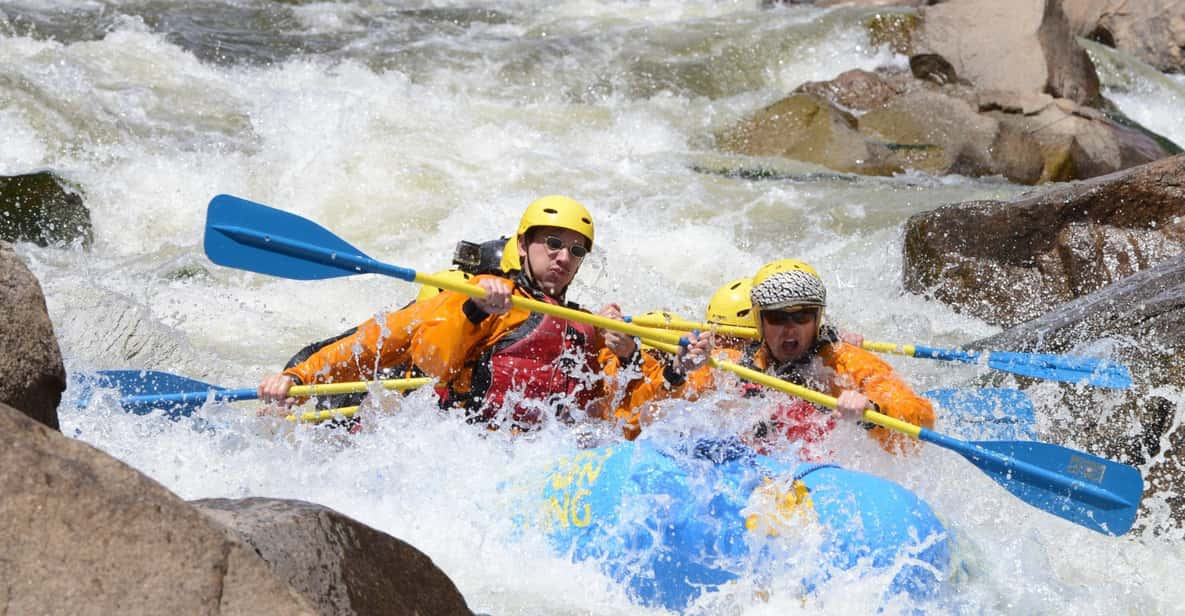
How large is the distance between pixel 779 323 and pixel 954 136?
Result: 22.3ft

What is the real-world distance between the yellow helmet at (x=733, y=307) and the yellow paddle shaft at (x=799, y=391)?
811 mm

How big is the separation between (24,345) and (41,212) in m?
5.65

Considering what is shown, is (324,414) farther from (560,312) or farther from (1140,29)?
(1140,29)

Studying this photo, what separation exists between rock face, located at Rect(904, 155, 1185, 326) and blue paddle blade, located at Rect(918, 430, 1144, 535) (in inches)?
129

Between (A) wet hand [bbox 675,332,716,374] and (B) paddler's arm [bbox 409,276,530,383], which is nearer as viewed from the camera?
(A) wet hand [bbox 675,332,716,374]

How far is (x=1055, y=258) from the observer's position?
304 inches

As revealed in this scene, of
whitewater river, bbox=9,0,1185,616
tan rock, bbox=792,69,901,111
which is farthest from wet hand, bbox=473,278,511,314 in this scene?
tan rock, bbox=792,69,901,111

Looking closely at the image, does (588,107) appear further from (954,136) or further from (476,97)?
(954,136)

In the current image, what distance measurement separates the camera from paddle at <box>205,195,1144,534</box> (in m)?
4.37

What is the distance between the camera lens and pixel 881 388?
4.82m

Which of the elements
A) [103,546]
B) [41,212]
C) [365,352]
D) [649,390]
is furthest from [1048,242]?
[103,546]

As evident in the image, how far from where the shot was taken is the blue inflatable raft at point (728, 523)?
4.04 meters

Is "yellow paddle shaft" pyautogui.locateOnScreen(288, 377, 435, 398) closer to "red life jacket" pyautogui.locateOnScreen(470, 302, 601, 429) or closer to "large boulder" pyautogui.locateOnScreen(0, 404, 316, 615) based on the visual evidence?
"red life jacket" pyautogui.locateOnScreen(470, 302, 601, 429)

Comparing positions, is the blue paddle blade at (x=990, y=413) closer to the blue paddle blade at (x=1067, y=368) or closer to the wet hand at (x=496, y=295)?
the blue paddle blade at (x=1067, y=368)
